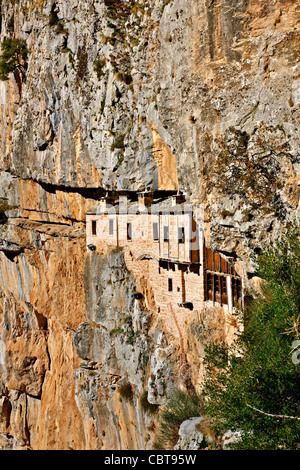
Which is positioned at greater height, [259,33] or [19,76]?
[19,76]

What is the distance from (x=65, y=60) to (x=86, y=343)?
14687 millimetres

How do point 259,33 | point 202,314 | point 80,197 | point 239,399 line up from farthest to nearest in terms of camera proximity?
point 80,197, point 202,314, point 259,33, point 239,399

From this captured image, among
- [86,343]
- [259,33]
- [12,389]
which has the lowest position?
[12,389]

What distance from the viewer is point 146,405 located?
81.4ft

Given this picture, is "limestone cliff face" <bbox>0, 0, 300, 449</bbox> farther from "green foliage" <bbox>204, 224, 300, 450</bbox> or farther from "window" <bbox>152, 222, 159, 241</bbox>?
"window" <bbox>152, 222, 159, 241</bbox>

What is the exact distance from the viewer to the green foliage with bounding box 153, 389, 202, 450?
21.1 meters

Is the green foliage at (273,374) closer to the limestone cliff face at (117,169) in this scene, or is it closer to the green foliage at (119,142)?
the limestone cliff face at (117,169)

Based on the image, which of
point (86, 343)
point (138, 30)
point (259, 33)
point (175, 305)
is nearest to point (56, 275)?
point (86, 343)

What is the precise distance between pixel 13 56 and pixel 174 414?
2405cm

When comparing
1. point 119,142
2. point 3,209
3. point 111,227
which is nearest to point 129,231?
point 111,227

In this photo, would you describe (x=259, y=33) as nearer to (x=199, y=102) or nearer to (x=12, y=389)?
(x=199, y=102)

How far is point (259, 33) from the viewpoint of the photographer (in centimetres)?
1673

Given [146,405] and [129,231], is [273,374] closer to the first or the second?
[146,405]

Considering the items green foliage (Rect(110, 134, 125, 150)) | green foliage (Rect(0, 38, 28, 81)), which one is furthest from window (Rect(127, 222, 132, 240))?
green foliage (Rect(0, 38, 28, 81))
